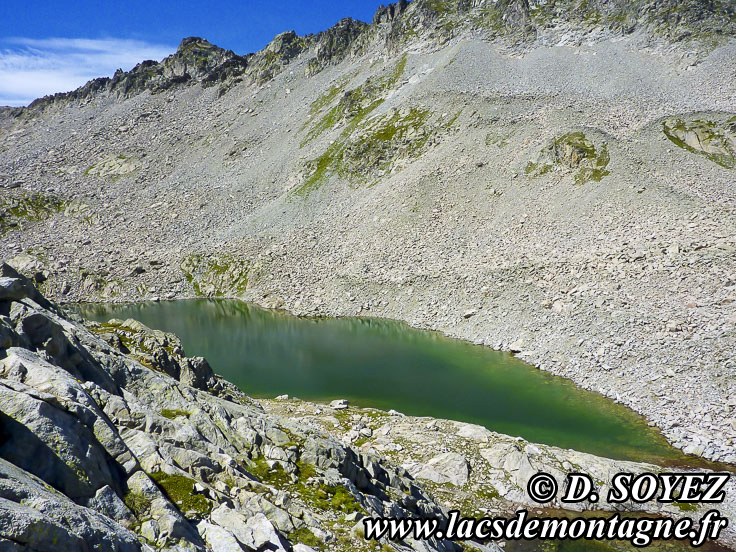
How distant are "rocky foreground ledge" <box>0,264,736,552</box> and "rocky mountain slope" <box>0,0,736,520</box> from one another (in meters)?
18.4

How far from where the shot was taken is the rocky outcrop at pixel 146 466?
7023 millimetres

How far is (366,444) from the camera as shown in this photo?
25984mm

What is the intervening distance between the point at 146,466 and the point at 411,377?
30477 millimetres

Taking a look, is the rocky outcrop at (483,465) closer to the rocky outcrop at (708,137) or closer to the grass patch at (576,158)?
the grass patch at (576,158)

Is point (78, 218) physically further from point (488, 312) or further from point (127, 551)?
point (127, 551)

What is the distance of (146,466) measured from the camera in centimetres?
1013

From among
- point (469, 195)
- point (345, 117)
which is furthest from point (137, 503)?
point (345, 117)

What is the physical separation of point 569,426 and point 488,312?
19.5 m

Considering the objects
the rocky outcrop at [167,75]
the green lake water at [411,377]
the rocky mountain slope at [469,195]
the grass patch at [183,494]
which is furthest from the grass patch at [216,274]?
the rocky outcrop at [167,75]

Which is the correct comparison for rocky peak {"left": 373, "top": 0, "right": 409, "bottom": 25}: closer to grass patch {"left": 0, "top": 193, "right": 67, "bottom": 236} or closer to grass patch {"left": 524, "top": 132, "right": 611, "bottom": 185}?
grass patch {"left": 524, "top": 132, "right": 611, "bottom": 185}

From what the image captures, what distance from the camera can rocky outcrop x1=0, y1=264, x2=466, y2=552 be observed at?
277 inches

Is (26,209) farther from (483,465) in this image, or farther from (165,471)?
(165,471)

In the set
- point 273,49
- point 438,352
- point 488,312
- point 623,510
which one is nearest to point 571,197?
point 488,312

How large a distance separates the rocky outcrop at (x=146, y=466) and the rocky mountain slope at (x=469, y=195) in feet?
79.0
